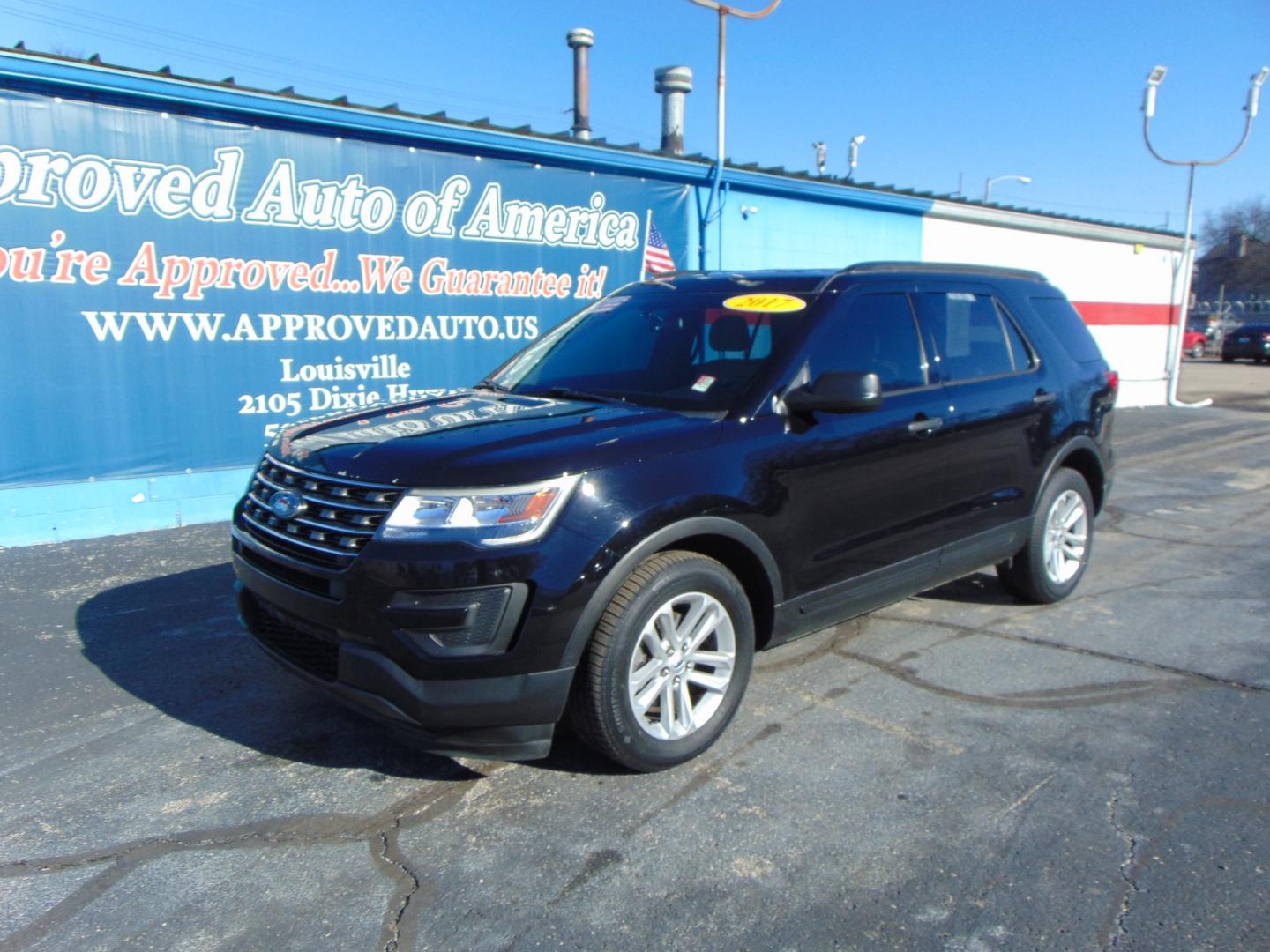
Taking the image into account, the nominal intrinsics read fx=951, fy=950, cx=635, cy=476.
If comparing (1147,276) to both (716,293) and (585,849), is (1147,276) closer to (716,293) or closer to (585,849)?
(716,293)

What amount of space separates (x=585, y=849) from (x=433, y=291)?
6.82m

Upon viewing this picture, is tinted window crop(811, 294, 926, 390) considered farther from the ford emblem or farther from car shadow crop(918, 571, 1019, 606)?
the ford emblem

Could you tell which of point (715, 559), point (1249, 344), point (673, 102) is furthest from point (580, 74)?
point (1249, 344)

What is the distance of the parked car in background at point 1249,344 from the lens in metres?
34.0

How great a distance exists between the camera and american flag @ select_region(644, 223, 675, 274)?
1055 centimetres

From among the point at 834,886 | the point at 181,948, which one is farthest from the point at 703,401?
the point at 181,948

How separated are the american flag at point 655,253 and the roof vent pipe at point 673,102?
10.9 ft

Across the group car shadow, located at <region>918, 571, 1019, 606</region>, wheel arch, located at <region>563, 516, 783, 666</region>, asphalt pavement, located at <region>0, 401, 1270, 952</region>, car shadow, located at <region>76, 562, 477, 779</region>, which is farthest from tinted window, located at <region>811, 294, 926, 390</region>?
car shadow, located at <region>76, 562, 477, 779</region>

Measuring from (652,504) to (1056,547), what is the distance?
3.19m

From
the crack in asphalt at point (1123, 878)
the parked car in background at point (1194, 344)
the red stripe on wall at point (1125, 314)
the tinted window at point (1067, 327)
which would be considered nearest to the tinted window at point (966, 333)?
the tinted window at point (1067, 327)

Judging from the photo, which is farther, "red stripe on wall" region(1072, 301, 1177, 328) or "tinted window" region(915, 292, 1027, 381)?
"red stripe on wall" region(1072, 301, 1177, 328)

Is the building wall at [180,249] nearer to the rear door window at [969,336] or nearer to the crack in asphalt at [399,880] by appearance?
the crack in asphalt at [399,880]

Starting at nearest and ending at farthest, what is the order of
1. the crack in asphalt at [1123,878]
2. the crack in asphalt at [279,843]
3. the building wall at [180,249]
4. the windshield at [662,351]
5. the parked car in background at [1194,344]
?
the crack in asphalt at [1123,878] < the crack in asphalt at [279,843] < the windshield at [662,351] < the building wall at [180,249] < the parked car in background at [1194,344]

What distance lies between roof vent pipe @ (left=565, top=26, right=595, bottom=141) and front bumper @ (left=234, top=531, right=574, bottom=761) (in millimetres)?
12784
